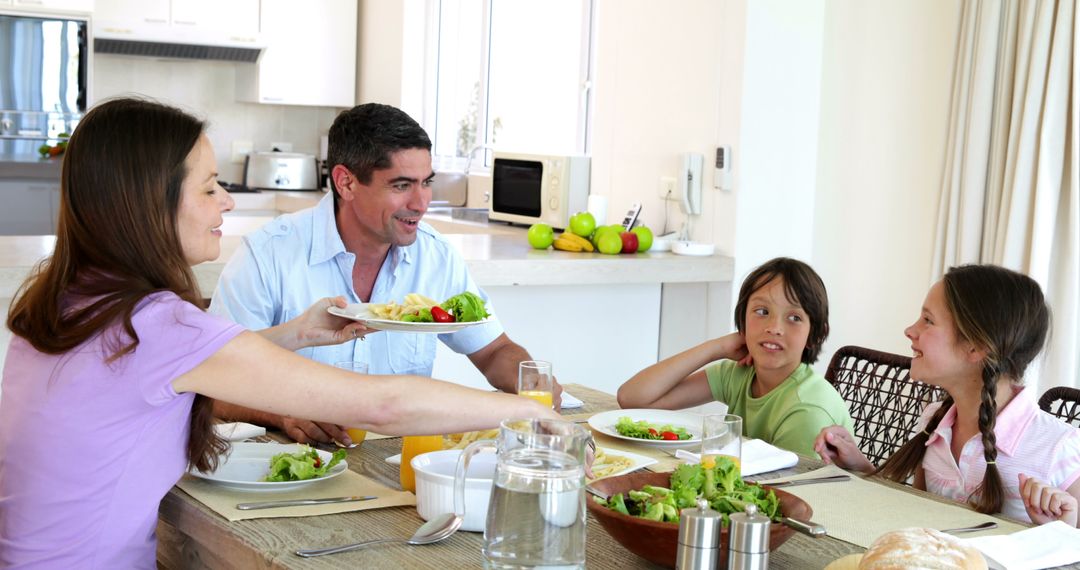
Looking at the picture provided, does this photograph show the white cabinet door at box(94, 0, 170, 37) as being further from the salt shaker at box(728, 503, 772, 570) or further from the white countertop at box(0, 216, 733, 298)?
the salt shaker at box(728, 503, 772, 570)

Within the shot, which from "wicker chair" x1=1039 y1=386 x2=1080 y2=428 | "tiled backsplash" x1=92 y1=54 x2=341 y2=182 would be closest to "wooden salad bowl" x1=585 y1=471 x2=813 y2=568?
"wicker chair" x1=1039 y1=386 x2=1080 y2=428

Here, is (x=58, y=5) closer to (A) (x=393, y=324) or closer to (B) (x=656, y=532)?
(A) (x=393, y=324)

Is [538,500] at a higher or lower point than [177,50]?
lower

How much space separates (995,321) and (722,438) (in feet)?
2.35

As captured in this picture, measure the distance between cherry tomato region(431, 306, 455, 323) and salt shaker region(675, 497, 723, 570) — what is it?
0.84m

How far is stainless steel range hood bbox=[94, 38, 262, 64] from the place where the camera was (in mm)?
5711

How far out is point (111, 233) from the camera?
150cm

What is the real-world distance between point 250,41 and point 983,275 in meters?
4.57

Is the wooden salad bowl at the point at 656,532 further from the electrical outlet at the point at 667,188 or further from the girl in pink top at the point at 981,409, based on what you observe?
the electrical outlet at the point at 667,188

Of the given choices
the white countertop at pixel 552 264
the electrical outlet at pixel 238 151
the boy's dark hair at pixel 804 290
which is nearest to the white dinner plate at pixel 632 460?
the boy's dark hair at pixel 804 290

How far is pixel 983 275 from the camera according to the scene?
81.7 inches

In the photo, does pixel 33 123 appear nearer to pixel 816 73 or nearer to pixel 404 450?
pixel 816 73

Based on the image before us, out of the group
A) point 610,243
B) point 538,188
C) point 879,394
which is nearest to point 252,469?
point 879,394

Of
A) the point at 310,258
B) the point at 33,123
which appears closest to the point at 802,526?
the point at 310,258
